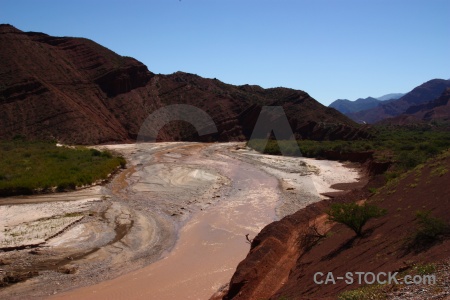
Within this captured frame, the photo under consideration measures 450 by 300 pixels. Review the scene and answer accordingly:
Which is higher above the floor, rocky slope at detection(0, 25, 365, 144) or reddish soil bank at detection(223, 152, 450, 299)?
rocky slope at detection(0, 25, 365, 144)

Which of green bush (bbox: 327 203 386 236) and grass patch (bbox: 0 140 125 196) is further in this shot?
grass patch (bbox: 0 140 125 196)

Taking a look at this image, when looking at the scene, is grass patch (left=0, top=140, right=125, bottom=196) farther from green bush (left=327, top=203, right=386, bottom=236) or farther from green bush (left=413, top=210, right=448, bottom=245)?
green bush (left=413, top=210, right=448, bottom=245)

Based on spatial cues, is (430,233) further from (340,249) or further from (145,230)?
(145,230)

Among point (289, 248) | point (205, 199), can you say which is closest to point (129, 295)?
point (289, 248)

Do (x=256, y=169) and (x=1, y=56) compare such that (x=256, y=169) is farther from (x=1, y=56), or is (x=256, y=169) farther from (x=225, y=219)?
(x=1, y=56)

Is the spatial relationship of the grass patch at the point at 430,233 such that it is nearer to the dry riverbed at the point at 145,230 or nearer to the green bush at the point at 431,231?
the green bush at the point at 431,231

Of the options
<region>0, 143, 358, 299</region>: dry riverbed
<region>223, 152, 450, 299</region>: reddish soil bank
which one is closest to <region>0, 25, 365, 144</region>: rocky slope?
<region>0, 143, 358, 299</region>: dry riverbed

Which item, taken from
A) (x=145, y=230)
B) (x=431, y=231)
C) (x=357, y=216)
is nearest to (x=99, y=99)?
(x=145, y=230)
